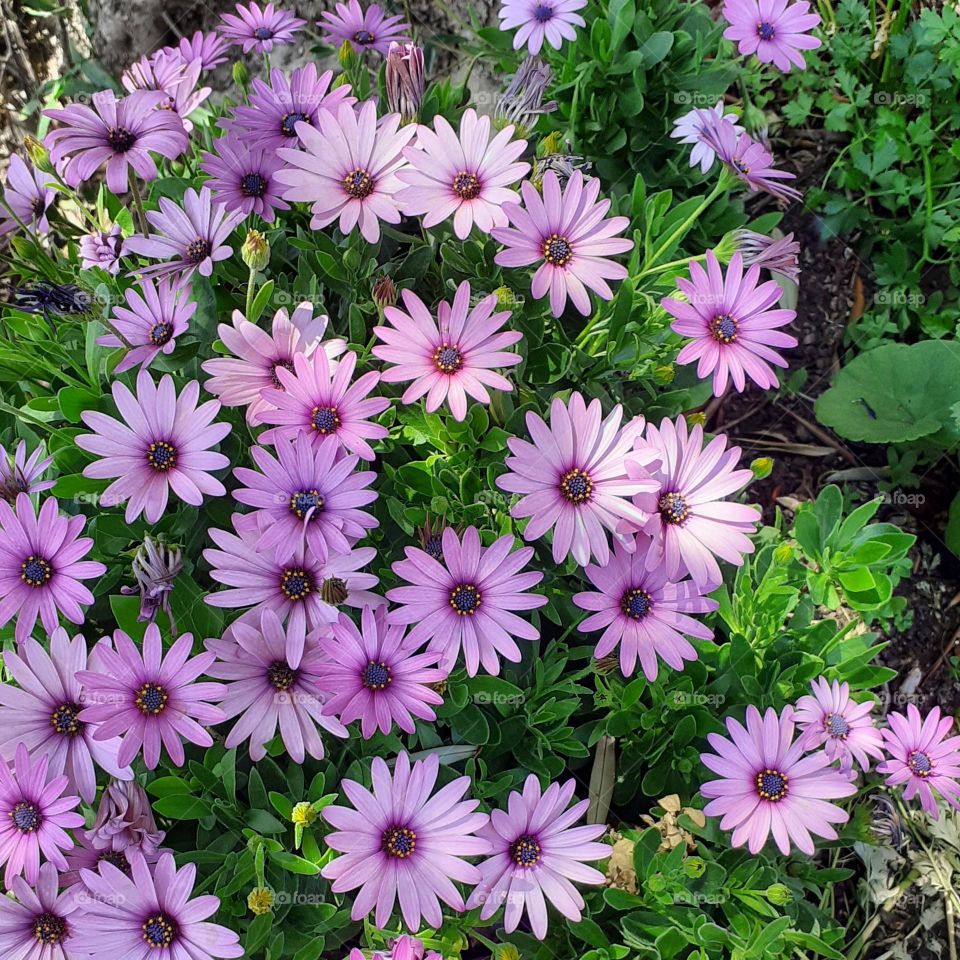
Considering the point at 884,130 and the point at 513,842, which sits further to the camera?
the point at 884,130

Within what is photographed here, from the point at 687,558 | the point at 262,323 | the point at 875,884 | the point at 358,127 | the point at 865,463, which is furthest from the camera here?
the point at 865,463

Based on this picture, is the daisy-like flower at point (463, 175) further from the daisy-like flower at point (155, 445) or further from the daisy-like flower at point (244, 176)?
the daisy-like flower at point (155, 445)

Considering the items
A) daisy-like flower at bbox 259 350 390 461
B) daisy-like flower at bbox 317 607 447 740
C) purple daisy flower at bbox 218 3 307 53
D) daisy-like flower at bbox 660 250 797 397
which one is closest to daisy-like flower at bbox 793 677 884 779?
daisy-like flower at bbox 660 250 797 397

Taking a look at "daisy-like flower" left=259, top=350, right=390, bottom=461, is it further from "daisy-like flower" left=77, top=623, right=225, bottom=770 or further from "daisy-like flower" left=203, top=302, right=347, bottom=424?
"daisy-like flower" left=77, top=623, right=225, bottom=770

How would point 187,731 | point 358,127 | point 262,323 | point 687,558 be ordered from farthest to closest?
1. point 262,323
2. point 358,127
3. point 687,558
4. point 187,731

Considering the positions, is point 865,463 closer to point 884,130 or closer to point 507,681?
point 884,130

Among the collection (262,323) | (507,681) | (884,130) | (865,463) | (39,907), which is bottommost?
(39,907)

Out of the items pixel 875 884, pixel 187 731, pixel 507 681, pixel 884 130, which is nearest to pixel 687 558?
pixel 507 681

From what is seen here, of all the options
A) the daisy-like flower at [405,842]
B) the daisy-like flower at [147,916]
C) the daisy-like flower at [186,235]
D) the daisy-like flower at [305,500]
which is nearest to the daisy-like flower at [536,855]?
the daisy-like flower at [405,842]

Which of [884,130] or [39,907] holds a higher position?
[884,130]
